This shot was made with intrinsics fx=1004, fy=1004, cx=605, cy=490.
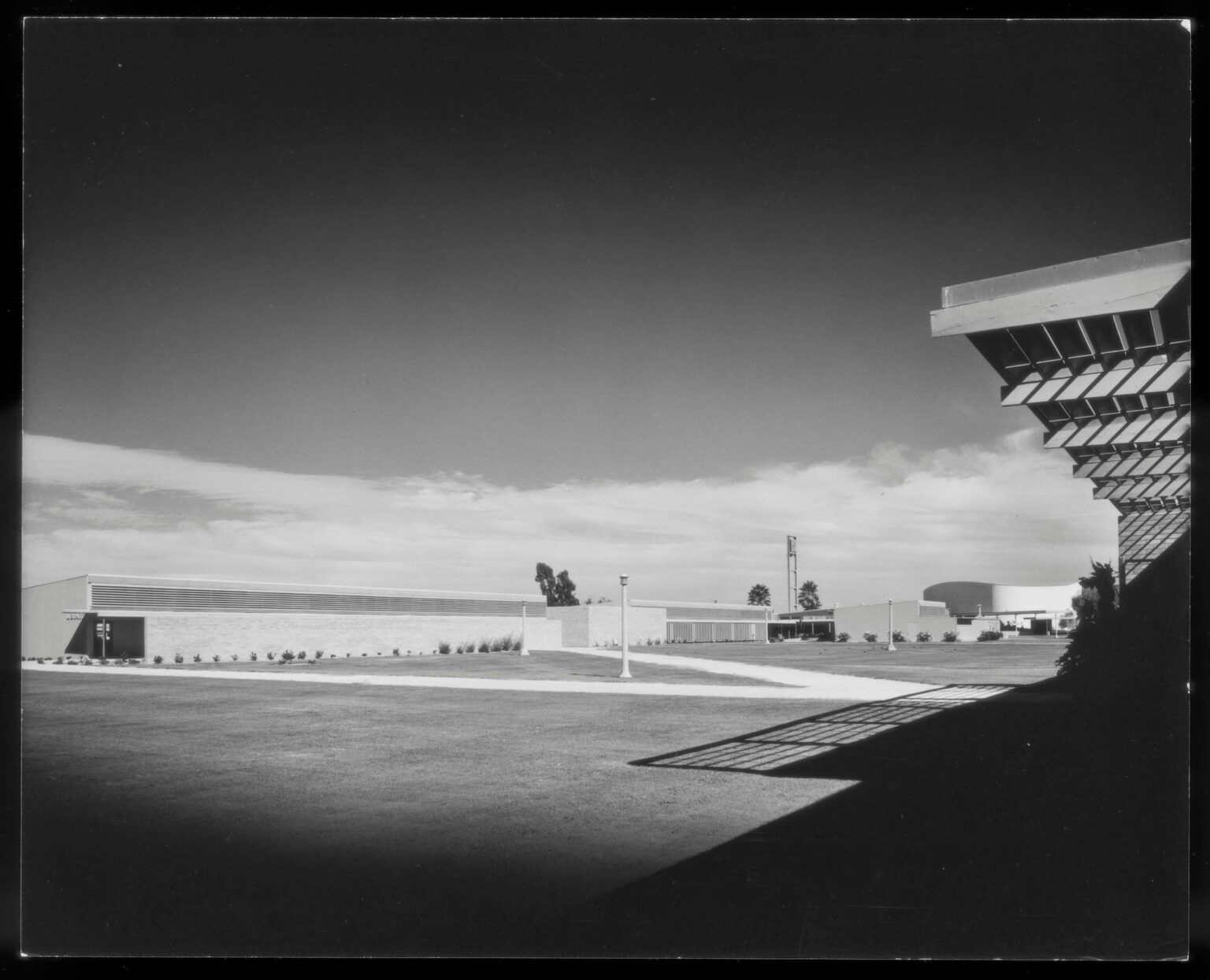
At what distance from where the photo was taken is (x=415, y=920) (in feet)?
20.3

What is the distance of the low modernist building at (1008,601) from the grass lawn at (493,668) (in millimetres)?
51882

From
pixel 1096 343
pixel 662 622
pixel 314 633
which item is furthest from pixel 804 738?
pixel 662 622

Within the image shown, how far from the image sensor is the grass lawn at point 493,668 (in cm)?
2485

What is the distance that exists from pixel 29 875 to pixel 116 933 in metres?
1.47

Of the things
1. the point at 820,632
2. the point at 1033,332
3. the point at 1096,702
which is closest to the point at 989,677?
the point at 1096,702

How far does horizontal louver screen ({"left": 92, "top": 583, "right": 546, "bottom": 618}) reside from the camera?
37812 millimetres

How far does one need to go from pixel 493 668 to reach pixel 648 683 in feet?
30.8

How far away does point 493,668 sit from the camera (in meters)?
30.4

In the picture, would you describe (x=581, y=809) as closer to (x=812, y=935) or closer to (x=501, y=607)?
(x=812, y=935)

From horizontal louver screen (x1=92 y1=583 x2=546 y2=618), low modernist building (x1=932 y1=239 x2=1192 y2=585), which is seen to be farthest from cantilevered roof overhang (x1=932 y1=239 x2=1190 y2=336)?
horizontal louver screen (x1=92 y1=583 x2=546 y2=618)

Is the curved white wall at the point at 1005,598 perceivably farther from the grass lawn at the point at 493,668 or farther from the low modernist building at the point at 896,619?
the grass lawn at the point at 493,668

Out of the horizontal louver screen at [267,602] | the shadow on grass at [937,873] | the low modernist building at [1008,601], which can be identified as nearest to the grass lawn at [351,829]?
the shadow on grass at [937,873]

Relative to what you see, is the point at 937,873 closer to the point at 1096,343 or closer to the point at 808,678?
the point at 1096,343

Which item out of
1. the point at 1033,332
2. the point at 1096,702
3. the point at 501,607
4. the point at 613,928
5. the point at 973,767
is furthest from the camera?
the point at 501,607
